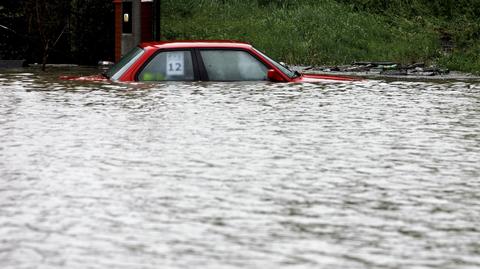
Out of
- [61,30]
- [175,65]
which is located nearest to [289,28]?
[61,30]

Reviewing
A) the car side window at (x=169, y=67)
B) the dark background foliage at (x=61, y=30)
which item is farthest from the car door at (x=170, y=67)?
the dark background foliage at (x=61, y=30)

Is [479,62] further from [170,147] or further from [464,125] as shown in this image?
[170,147]

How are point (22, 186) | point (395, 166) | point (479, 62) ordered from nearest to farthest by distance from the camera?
point (22, 186)
point (395, 166)
point (479, 62)

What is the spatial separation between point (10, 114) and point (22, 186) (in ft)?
20.2

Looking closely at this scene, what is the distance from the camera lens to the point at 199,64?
19.3 meters

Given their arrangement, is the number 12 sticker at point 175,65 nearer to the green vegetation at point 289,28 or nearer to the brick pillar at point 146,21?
the green vegetation at point 289,28

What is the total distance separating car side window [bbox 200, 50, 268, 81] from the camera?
19.1 m

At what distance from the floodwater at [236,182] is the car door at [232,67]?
1.04 m

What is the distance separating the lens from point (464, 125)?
15039mm

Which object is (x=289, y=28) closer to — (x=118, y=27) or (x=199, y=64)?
(x=118, y=27)

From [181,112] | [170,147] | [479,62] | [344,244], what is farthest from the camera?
[479,62]

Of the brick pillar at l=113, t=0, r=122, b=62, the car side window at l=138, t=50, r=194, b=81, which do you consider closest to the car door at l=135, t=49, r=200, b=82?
the car side window at l=138, t=50, r=194, b=81

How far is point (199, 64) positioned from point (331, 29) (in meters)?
17.0

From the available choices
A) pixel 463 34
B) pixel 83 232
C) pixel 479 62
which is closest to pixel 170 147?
pixel 83 232
